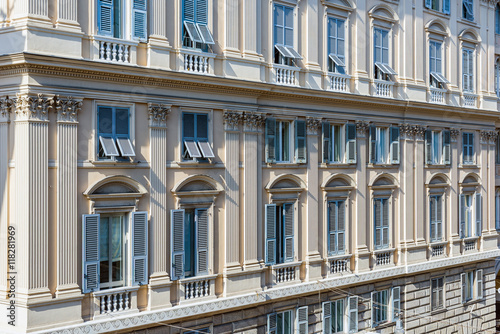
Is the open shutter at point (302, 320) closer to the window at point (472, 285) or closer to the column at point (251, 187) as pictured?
the column at point (251, 187)

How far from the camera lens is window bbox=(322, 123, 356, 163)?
2580 centimetres

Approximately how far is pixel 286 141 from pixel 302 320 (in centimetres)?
633

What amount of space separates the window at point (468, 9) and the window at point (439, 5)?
1.46m

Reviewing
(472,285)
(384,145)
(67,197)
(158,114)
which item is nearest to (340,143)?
(384,145)

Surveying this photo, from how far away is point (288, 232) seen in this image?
2417 centimetres

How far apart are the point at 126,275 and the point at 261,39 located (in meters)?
9.22

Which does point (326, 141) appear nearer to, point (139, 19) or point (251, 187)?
point (251, 187)

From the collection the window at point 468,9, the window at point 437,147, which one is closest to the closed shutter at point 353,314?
the window at point 437,147

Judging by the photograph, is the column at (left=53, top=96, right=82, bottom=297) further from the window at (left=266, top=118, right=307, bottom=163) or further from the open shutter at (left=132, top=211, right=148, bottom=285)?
the window at (left=266, top=118, right=307, bottom=163)

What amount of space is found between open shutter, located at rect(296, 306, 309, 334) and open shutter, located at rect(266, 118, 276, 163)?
541 cm

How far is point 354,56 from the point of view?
2703 cm

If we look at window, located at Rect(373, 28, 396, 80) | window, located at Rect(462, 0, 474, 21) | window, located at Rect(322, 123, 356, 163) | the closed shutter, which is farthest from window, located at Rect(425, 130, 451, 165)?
the closed shutter

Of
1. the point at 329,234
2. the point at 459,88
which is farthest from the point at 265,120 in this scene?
the point at 459,88

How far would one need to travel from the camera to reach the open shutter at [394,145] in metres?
28.7
